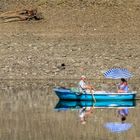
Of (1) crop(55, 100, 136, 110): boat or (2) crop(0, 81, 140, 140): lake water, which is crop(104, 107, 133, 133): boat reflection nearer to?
(2) crop(0, 81, 140, 140): lake water

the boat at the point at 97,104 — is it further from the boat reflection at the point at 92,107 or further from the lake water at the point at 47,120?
the lake water at the point at 47,120

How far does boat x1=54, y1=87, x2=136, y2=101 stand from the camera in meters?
32.3

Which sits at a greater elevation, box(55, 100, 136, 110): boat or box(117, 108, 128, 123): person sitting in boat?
box(55, 100, 136, 110): boat

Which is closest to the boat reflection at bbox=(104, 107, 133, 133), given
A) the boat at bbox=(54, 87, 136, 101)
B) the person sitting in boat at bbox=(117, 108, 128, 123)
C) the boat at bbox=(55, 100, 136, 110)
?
the person sitting in boat at bbox=(117, 108, 128, 123)

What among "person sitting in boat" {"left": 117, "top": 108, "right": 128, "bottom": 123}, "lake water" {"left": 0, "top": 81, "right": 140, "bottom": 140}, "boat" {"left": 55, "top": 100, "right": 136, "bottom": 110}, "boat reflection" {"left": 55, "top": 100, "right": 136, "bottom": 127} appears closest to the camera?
"lake water" {"left": 0, "top": 81, "right": 140, "bottom": 140}

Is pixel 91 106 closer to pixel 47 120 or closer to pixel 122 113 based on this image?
pixel 122 113

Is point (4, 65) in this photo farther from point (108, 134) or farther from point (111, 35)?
point (108, 134)

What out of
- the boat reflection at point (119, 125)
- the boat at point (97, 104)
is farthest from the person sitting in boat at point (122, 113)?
the boat at point (97, 104)

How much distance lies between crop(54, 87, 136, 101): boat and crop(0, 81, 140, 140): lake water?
0.36 metres

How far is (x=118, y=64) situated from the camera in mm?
38656

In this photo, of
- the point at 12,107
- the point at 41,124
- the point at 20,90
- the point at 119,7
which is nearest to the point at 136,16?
the point at 119,7

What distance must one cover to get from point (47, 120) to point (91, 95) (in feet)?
16.2

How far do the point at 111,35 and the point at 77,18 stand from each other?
2.91 metres

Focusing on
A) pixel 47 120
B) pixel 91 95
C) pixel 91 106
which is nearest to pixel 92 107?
pixel 91 106
